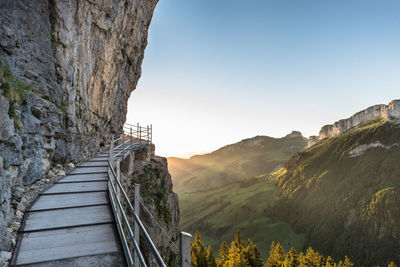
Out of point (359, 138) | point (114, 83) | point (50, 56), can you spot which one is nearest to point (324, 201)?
point (359, 138)

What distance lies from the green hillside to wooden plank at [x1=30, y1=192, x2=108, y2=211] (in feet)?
426

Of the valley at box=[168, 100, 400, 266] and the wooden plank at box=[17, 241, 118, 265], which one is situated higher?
the wooden plank at box=[17, 241, 118, 265]

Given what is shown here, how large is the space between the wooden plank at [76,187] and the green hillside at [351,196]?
129287mm

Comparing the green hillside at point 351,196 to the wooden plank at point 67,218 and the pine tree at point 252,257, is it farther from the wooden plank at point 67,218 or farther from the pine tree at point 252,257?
the wooden plank at point 67,218

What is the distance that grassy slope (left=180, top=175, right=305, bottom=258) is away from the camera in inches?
5001

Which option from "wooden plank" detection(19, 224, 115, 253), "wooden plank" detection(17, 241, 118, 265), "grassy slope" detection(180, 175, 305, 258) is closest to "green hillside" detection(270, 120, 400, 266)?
"grassy slope" detection(180, 175, 305, 258)

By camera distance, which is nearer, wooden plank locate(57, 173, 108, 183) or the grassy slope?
wooden plank locate(57, 173, 108, 183)

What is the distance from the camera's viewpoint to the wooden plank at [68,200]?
23.1 ft

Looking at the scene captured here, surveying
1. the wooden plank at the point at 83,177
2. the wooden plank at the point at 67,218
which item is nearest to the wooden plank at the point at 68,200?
the wooden plank at the point at 67,218

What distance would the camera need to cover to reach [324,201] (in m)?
142

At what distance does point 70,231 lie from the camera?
5.68 meters

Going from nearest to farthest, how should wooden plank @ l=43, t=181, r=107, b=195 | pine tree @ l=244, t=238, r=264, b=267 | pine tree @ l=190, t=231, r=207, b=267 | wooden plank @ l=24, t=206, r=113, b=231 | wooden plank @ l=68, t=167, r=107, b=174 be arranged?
wooden plank @ l=24, t=206, r=113, b=231 < wooden plank @ l=43, t=181, r=107, b=195 < wooden plank @ l=68, t=167, r=107, b=174 < pine tree @ l=244, t=238, r=264, b=267 < pine tree @ l=190, t=231, r=207, b=267

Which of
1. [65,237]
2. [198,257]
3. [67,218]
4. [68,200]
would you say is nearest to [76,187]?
[68,200]

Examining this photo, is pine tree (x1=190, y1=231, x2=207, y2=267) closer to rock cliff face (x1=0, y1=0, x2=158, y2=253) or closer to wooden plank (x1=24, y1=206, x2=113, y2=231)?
rock cliff face (x1=0, y1=0, x2=158, y2=253)
